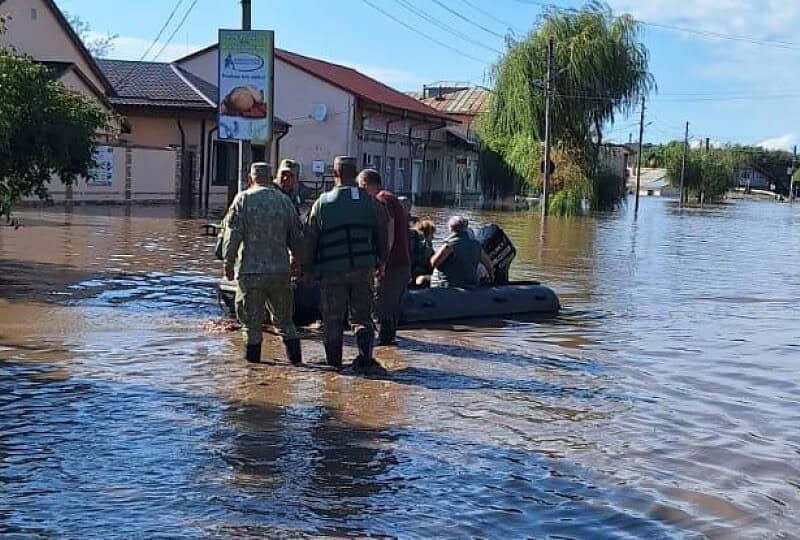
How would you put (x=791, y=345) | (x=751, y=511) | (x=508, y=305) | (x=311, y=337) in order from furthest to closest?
(x=508, y=305) → (x=791, y=345) → (x=311, y=337) → (x=751, y=511)

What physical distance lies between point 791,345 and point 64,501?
9.11 metres

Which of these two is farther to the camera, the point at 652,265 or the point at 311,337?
the point at 652,265

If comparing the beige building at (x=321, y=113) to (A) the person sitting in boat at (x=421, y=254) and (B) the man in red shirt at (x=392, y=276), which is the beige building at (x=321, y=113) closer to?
(A) the person sitting in boat at (x=421, y=254)

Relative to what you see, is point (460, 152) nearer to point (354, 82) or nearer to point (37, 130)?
point (354, 82)

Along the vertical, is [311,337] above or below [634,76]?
below

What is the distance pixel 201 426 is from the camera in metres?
7.30

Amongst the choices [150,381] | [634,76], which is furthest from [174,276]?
[634,76]

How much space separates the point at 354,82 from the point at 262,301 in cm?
4726

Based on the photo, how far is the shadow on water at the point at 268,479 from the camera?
5516 mm

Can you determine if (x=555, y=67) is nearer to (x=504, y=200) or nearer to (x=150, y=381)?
(x=504, y=200)

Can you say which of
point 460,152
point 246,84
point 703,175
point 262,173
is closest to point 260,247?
point 262,173

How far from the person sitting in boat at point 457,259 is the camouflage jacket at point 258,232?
384 cm

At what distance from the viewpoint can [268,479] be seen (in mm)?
6180

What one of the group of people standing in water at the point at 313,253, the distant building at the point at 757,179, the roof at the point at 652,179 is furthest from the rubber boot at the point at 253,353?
the distant building at the point at 757,179
